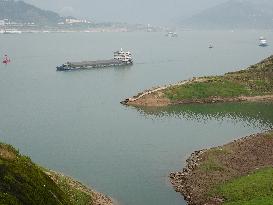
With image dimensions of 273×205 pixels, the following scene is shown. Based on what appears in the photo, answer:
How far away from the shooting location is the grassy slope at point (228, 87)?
88.3 meters

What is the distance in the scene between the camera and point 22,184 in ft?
84.0

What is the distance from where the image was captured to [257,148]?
173ft

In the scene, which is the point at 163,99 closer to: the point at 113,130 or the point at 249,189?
the point at 113,130

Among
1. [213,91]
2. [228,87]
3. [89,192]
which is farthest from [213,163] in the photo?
[228,87]

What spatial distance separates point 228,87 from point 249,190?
54.8 metres

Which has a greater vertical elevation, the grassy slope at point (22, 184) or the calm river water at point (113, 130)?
the grassy slope at point (22, 184)

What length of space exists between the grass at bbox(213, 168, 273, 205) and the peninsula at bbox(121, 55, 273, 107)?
42609mm

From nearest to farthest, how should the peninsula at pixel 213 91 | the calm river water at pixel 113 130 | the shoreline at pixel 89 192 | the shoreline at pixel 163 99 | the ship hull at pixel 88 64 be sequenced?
the shoreline at pixel 89 192 < the calm river water at pixel 113 130 < the shoreline at pixel 163 99 < the peninsula at pixel 213 91 < the ship hull at pixel 88 64

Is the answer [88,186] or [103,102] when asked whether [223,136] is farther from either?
[103,102]

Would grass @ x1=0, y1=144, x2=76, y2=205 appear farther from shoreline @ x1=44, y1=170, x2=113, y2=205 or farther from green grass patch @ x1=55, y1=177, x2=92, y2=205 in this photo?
shoreline @ x1=44, y1=170, x2=113, y2=205

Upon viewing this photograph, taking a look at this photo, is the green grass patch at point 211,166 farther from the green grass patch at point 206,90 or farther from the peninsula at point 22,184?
the green grass patch at point 206,90

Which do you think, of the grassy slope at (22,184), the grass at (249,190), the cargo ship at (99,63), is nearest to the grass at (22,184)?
the grassy slope at (22,184)

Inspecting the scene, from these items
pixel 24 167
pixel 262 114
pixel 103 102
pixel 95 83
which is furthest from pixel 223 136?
pixel 95 83

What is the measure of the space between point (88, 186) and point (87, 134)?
19995 mm
